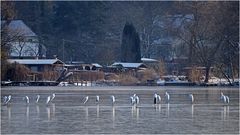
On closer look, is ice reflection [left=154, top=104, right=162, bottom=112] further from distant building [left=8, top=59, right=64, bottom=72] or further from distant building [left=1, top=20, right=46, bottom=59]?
distant building [left=1, top=20, right=46, bottom=59]

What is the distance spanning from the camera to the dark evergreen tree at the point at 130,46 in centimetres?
7438

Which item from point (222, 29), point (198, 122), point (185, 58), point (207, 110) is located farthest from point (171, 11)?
point (198, 122)

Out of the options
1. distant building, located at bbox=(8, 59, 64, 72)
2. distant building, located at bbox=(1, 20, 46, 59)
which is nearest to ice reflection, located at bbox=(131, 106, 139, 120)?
distant building, located at bbox=(8, 59, 64, 72)

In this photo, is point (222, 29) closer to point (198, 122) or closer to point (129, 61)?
point (129, 61)

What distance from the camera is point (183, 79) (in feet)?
207

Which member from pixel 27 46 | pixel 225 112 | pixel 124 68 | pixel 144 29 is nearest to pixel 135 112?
pixel 225 112

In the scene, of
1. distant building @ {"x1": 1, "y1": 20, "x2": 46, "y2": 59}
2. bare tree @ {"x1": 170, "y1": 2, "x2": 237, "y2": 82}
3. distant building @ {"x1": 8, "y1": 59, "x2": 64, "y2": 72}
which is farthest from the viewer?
distant building @ {"x1": 1, "y1": 20, "x2": 46, "y2": 59}

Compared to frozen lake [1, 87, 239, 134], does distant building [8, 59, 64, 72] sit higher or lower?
higher

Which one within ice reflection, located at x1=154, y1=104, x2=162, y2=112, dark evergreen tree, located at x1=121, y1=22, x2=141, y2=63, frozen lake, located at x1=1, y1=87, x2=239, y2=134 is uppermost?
dark evergreen tree, located at x1=121, y1=22, x2=141, y2=63

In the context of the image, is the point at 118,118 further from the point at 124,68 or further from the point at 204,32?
the point at 124,68

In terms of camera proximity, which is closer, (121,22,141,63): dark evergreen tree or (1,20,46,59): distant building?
(121,22,141,63): dark evergreen tree

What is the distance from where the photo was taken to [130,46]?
2987 inches

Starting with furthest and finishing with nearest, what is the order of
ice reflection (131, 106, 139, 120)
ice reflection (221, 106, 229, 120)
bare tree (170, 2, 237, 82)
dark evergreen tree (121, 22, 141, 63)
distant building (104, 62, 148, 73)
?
dark evergreen tree (121, 22, 141, 63)
distant building (104, 62, 148, 73)
bare tree (170, 2, 237, 82)
ice reflection (131, 106, 139, 120)
ice reflection (221, 106, 229, 120)

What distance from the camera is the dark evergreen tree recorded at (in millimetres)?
74381
